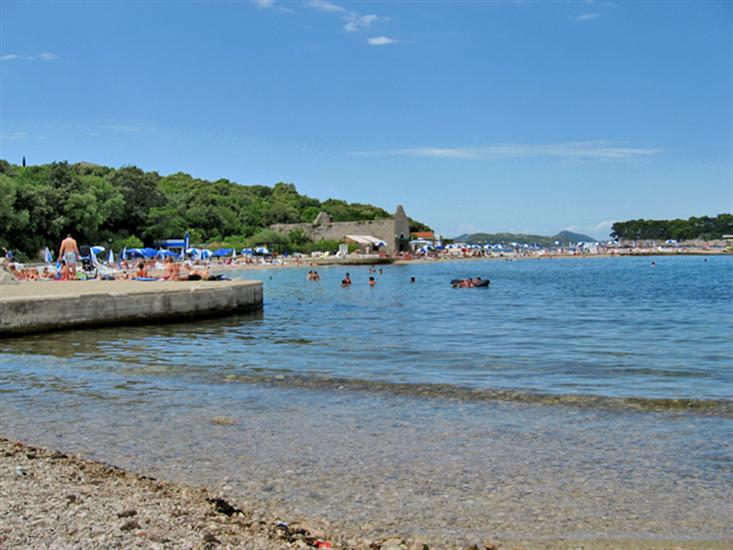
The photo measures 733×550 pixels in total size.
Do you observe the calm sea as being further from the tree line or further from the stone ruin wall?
the stone ruin wall

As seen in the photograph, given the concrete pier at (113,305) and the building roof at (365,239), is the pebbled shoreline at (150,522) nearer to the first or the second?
the concrete pier at (113,305)

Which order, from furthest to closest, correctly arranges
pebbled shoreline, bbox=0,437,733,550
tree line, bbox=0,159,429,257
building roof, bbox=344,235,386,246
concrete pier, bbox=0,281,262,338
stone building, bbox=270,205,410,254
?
stone building, bbox=270,205,410,254, building roof, bbox=344,235,386,246, tree line, bbox=0,159,429,257, concrete pier, bbox=0,281,262,338, pebbled shoreline, bbox=0,437,733,550

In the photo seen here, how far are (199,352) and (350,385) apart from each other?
5.38m

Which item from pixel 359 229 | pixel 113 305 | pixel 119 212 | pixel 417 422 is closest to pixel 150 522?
pixel 417 422

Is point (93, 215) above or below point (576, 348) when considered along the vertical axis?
above

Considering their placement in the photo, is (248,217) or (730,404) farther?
(248,217)

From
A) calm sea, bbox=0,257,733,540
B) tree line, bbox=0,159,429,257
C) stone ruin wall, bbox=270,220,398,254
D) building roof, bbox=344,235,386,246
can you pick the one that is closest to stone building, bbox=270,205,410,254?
stone ruin wall, bbox=270,220,398,254

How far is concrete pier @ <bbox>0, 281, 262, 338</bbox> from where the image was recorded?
56.4 feet

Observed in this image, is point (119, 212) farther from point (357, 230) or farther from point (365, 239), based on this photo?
point (357, 230)

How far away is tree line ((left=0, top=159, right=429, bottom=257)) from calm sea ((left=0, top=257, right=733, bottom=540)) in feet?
157

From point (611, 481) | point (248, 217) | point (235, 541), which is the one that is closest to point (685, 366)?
point (611, 481)

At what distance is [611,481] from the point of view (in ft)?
21.4

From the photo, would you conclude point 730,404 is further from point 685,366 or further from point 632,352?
point 632,352

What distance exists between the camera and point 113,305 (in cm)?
1942
